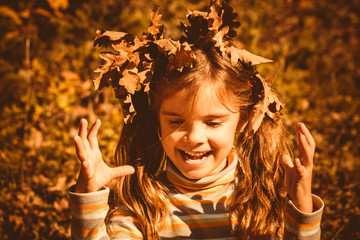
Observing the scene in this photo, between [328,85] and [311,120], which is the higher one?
[328,85]

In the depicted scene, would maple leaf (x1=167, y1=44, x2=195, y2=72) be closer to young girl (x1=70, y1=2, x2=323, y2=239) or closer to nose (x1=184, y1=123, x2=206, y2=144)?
young girl (x1=70, y1=2, x2=323, y2=239)

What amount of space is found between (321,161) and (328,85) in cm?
204

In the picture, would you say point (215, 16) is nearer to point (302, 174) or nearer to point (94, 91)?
point (302, 174)

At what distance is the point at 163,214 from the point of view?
7.39ft

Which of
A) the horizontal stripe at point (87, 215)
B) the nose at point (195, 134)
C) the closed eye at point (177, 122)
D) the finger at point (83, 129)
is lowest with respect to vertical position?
the horizontal stripe at point (87, 215)

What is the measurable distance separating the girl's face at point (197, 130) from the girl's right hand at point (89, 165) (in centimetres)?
44

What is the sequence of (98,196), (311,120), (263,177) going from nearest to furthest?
(98,196), (263,177), (311,120)

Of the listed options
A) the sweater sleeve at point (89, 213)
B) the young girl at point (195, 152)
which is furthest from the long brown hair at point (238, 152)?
the sweater sleeve at point (89, 213)

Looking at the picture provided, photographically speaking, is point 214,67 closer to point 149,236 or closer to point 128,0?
point 149,236

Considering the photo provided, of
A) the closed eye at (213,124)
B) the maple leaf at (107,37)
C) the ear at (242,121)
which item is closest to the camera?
the maple leaf at (107,37)

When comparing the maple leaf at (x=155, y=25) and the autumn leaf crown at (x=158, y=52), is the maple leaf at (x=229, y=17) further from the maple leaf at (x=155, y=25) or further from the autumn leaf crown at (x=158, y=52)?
the maple leaf at (x=155, y=25)

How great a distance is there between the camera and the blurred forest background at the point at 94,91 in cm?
284

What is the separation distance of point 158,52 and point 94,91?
6.81 feet

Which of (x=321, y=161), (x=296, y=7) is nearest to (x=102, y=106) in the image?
(x=321, y=161)
